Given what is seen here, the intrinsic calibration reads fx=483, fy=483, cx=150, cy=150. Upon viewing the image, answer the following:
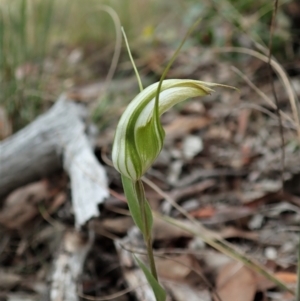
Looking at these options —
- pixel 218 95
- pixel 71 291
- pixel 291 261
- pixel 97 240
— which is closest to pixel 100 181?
pixel 97 240

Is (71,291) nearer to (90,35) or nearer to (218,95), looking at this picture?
(218,95)

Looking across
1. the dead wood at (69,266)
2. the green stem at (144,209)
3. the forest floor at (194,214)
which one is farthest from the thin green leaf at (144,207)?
the dead wood at (69,266)

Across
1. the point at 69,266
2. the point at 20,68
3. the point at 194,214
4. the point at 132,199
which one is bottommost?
the point at 194,214

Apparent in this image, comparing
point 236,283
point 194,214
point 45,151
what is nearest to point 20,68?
point 45,151

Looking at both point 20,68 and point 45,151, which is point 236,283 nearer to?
point 45,151

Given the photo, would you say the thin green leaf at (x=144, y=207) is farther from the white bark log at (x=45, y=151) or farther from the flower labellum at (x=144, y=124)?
the white bark log at (x=45, y=151)

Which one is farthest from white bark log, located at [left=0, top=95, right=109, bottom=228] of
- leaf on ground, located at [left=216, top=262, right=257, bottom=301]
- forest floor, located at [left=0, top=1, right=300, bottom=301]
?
leaf on ground, located at [left=216, top=262, right=257, bottom=301]
